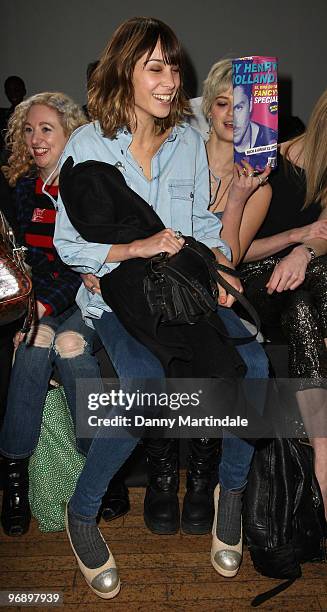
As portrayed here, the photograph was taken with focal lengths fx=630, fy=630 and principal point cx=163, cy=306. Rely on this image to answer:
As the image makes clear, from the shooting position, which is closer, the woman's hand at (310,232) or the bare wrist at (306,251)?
the bare wrist at (306,251)

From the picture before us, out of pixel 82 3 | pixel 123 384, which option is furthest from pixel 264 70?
pixel 82 3

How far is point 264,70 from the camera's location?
171cm

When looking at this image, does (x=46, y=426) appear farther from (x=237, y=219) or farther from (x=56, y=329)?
(x=237, y=219)

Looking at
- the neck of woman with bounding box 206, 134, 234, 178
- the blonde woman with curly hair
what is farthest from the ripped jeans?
the neck of woman with bounding box 206, 134, 234, 178

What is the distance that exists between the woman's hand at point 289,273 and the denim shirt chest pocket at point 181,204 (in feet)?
1.13

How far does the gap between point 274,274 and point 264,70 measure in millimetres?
614

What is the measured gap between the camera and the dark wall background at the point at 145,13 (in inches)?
212

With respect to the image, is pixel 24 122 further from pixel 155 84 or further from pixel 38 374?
pixel 38 374

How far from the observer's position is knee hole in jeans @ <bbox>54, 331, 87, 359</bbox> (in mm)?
1851

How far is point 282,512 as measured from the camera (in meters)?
1.71


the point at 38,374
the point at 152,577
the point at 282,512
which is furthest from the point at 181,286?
the point at 152,577

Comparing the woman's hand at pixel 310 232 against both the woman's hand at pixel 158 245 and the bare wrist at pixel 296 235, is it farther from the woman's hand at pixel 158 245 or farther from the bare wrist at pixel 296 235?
the woman's hand at pixel 158 245

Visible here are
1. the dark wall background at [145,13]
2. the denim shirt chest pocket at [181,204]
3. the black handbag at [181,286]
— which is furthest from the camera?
the dark wall background at [145,13]

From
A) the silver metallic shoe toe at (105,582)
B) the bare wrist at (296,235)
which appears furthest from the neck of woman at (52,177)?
the silver metallic shoe toe at (105,582)
